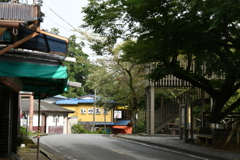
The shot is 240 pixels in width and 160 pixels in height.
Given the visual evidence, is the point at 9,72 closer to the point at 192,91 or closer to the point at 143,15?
the point at 143,15

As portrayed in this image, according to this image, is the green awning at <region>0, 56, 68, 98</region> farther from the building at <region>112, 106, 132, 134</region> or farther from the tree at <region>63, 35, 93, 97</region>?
the tree at <region>63, 35, 93, 97</region>

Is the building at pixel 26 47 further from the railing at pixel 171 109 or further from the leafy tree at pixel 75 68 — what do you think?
the leafy tree at pixel 75 68

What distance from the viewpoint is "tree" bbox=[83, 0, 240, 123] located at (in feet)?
57.7

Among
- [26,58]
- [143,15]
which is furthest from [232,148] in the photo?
[26,58]

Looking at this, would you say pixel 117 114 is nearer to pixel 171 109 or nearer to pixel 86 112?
pixel 86 112

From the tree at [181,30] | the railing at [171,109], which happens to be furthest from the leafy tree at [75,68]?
the tree at [181,30]

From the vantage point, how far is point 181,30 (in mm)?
18406

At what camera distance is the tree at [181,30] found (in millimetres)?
17594

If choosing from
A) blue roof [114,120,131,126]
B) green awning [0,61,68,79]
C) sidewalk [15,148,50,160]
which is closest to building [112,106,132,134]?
blue roof [114,120,131,126]

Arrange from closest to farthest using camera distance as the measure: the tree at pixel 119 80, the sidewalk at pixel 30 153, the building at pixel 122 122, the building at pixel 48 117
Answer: the sidewalk at pixel 30 153, the tree at pixel 119 80, the building at pixel 48 117, the building at pixel 122 122

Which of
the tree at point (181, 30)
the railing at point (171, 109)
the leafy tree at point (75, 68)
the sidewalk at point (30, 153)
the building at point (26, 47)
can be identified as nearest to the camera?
the building at point (26, 47)

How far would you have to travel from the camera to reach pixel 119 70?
40875 millimetres

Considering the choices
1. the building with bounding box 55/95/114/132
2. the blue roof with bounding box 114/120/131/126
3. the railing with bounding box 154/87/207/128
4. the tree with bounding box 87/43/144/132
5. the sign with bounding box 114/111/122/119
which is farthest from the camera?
the building with bounding box 55/95/114/132

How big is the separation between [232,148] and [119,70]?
904 inches
